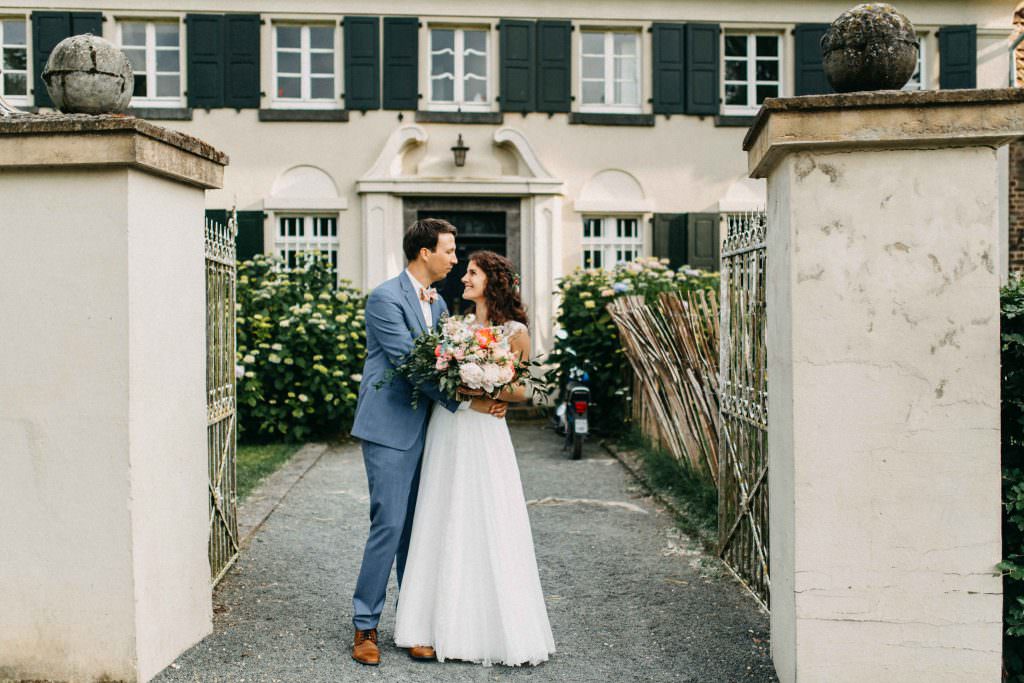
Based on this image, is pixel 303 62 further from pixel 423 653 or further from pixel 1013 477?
pixel 1013 477

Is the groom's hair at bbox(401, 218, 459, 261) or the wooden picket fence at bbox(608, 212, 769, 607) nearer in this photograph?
the groom's hair at bbox(401, 218, 459, 261)

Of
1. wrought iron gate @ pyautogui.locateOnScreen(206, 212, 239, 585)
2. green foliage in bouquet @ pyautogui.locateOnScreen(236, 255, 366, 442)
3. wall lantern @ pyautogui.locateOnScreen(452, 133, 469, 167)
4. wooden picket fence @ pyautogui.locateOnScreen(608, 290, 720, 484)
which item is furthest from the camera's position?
wall lantern @ pyautogui.locateOnScreen(452, 133, 469, 167)

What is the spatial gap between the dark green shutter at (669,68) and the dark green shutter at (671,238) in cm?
158

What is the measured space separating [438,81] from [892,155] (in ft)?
41.8

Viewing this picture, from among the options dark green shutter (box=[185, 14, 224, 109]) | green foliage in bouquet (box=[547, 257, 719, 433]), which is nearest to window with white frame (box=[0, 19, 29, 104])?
dark green shutter (box=[185, 14, 224, 109])

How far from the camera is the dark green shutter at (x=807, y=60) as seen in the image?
16.1 metres

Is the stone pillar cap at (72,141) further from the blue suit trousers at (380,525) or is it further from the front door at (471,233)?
the front door at (471,233)

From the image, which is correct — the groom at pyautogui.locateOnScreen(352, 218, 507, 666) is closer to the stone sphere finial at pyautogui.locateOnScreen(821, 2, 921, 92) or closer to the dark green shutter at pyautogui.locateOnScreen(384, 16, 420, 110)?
the stone sphere finial at pyautogui.locateOnScreen(821, 2, 921, 92)

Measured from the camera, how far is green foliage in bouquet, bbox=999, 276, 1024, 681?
13.4 ft

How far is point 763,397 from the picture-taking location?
5348 mm

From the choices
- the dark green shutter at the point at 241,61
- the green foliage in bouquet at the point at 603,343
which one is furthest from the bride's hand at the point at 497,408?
the dark green shutter at the point at 241,61

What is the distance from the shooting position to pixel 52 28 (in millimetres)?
15117

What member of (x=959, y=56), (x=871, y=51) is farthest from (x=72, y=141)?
(x=959, y=56)

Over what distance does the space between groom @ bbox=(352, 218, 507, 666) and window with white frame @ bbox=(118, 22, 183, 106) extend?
12.1 metres
